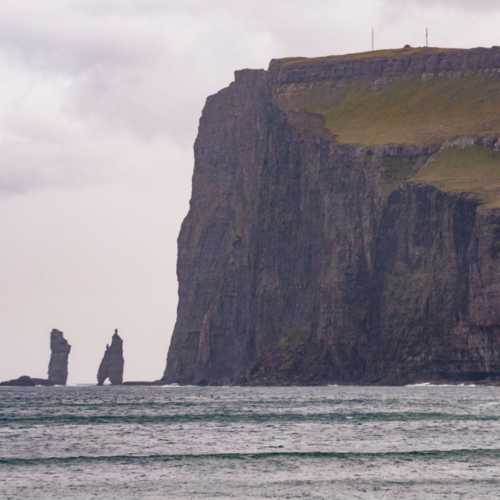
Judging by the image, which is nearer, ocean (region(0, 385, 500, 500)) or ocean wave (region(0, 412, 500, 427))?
ocean (region(0, 385, 500, 500))

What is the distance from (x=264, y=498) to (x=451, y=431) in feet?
134

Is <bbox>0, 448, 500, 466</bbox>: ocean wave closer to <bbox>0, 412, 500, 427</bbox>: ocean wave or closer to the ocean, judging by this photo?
the ocean

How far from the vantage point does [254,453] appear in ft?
285

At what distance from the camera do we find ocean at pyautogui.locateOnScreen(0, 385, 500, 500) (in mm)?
70500

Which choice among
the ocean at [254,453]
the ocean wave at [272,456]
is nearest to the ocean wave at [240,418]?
the ocean at [254,453]

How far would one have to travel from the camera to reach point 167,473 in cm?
7688

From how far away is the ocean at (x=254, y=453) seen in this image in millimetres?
70500

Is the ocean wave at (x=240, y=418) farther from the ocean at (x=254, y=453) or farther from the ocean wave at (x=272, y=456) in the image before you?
the ocean wave at (x=272, y=456)

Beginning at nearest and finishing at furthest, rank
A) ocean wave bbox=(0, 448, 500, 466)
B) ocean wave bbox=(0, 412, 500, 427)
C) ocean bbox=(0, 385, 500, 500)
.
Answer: ocean bbox=(0, 385, 500, 500), ocean wave bbox=(0, 448, 500, 466), ocean wave bbox=(0, 412, 500, 427)

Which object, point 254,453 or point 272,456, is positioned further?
point 254,453

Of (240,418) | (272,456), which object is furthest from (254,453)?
(240,418)

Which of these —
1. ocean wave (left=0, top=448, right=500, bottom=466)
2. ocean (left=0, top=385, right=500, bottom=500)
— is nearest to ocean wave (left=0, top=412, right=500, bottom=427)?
ocean (left=0, top=385, right=500, bottom=500)

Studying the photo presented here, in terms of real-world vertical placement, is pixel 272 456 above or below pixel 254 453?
below

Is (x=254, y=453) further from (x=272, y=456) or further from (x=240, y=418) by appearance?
(x=240, y=418)
